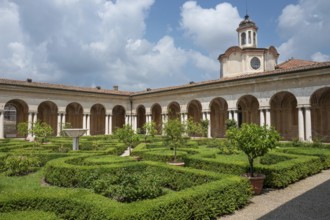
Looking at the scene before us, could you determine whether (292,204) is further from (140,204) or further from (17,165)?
(17,165)

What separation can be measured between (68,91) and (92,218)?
30943mm

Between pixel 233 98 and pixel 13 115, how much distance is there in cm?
3292

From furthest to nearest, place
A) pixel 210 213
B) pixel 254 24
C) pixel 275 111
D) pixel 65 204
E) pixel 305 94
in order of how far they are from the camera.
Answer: pixel 254 24 < pixel 275 111 < pixel 305 94 < pixel 210 213 < pixel 65 204

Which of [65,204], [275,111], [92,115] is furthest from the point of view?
[92,115]

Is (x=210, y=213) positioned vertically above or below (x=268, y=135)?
below

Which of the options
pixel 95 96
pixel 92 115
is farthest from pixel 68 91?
pixel 92 115

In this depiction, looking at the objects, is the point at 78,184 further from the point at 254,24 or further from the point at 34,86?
the point at 254,24

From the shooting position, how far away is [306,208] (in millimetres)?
7320

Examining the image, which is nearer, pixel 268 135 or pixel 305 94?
pixel 268 135

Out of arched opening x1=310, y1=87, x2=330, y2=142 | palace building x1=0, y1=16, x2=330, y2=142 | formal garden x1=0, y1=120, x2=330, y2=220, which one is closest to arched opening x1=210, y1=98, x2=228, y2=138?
palace building x1=0, y1=16, x2=330, y2=142

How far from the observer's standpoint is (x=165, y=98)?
3603cm

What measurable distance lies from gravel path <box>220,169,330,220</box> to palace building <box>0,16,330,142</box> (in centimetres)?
1523

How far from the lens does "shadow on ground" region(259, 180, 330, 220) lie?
6671 mm

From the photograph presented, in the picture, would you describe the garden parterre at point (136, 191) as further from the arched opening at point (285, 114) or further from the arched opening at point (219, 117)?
the arched opening at point (219, 117)
